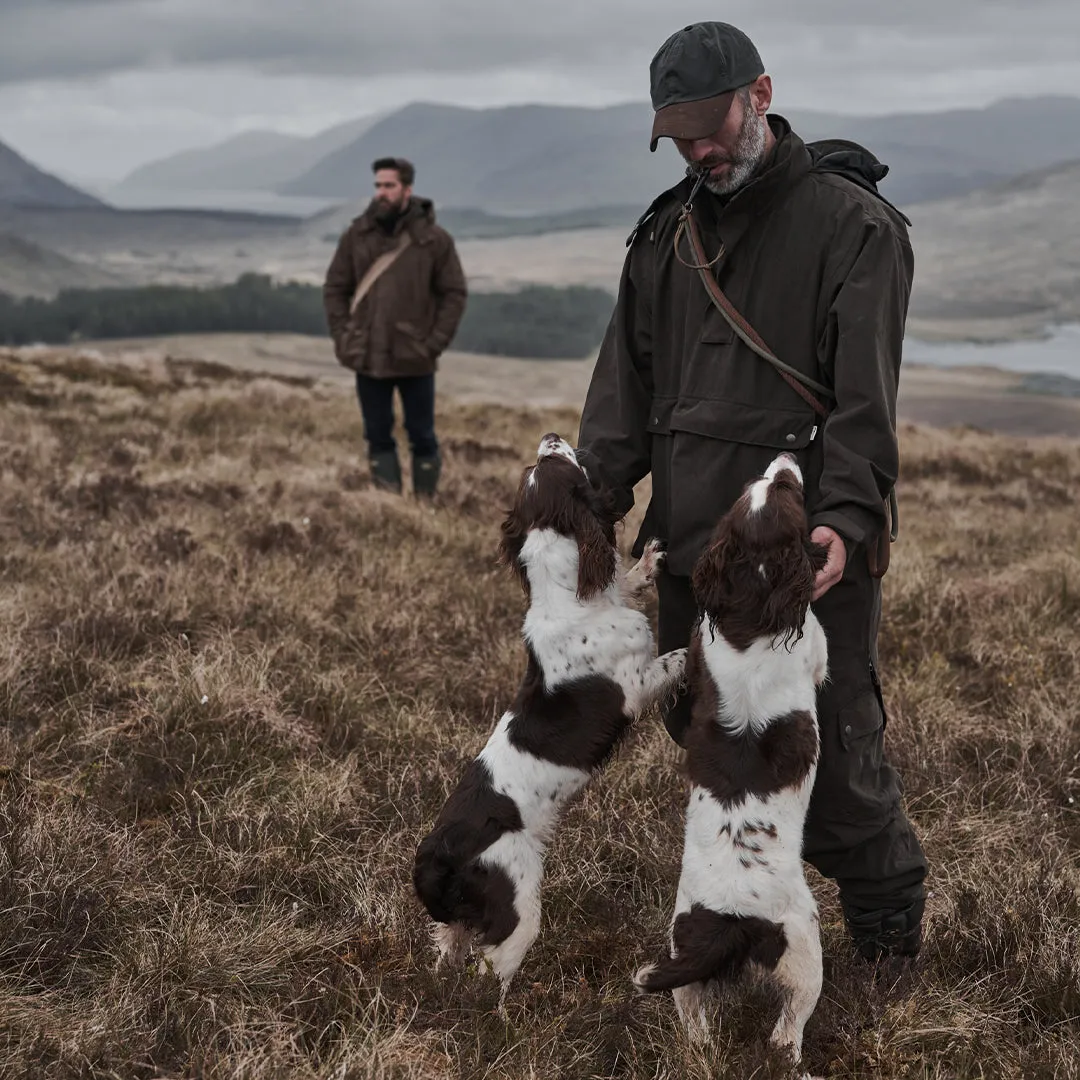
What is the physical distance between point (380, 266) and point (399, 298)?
355 mm

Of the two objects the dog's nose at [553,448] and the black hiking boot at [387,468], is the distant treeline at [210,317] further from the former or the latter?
the dog's nose at [553,448]

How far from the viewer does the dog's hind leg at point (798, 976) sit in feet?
10.3

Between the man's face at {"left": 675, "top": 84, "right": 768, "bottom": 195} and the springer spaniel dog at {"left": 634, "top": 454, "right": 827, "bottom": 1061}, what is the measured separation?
840 millimetres

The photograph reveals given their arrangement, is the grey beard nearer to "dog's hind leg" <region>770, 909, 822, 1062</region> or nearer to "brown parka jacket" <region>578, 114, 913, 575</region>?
"brown parka jacket" <region>578, 114, 913, 575</region>

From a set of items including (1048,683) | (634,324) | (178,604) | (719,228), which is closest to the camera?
(719,228)

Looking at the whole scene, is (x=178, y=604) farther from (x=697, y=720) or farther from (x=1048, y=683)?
(x=1048, y=683)

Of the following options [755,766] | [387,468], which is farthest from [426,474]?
[755,766]

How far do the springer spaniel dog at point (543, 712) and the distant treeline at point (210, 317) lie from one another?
42897 millimetres

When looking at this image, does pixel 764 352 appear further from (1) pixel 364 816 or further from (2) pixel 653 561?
(1) pixel 364 816

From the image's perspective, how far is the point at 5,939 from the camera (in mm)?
3561

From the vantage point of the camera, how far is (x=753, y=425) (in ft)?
11.1

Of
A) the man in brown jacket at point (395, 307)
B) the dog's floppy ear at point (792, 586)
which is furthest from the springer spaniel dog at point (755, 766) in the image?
the man in brown jacket at point (395, 307)

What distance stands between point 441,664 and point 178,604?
5.20 ft

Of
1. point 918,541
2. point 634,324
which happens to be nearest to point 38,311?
point 918,541
